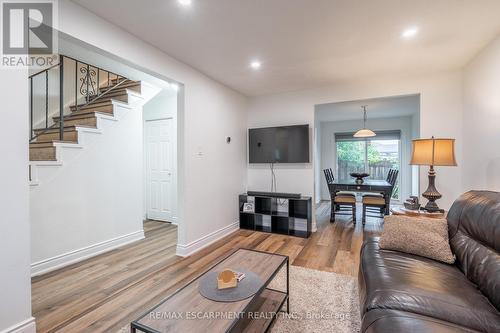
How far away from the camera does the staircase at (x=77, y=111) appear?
288 centimetres

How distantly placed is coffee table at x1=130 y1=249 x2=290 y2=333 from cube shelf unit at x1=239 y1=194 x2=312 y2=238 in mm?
2252

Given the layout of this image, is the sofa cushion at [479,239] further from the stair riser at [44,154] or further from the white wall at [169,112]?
the white wall at [169,112]

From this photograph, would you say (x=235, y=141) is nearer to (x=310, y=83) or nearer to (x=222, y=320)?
(x=310, y=83)

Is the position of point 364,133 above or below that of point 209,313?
above

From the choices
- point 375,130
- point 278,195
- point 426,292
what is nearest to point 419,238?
point 426,292

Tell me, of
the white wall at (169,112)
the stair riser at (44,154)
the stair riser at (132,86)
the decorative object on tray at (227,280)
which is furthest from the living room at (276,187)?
the stair riser at (132,86)

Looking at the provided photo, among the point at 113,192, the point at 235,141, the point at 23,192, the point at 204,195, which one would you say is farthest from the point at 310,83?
the point at 23,192

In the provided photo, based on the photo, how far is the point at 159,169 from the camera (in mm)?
4824

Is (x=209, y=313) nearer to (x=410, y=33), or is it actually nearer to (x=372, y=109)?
(x=410, y=33)

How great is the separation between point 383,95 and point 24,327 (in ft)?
15.2

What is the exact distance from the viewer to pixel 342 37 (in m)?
2.45

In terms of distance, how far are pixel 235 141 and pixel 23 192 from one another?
3051 mm

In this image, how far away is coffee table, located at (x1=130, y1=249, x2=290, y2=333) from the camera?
3.74 feet

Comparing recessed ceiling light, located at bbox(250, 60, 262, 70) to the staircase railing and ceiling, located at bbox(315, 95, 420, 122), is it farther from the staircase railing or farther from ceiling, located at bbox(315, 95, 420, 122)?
the staircase railing
